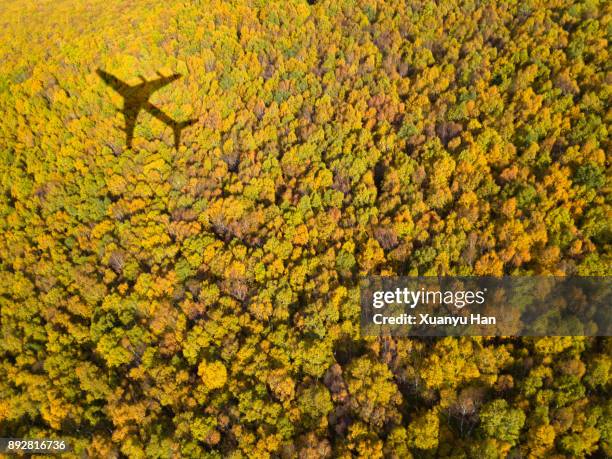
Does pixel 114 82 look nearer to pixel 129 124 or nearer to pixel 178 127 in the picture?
pixel 129 124

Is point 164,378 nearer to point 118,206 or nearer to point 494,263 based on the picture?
point 118,206

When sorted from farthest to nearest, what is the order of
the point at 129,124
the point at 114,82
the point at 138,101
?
the point at 114,82, the point at 138,101, the point at 129,124

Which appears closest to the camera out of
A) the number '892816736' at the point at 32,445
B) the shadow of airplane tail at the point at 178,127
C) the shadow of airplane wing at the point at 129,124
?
the number '892816736' at the point at 32,445

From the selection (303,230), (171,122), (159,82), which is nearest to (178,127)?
(171,122)

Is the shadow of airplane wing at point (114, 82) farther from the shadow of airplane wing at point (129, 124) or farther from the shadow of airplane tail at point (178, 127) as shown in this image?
the shadow of airplane tail at point (178, 127)

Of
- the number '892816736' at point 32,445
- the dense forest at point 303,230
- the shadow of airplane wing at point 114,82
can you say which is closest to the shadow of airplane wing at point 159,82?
the dense forest at point 303,230
